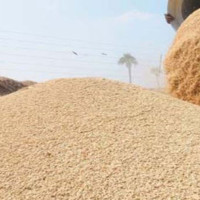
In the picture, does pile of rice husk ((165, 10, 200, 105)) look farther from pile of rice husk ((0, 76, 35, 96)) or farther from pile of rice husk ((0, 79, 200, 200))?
pile of rice husk ((0, 76, 35, 96))

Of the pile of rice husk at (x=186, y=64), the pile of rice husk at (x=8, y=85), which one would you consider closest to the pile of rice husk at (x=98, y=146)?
the pile of rice husk at (x=186, y=64)

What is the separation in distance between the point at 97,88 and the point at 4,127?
4.89ft

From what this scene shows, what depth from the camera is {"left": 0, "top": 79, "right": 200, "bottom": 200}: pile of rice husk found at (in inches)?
135

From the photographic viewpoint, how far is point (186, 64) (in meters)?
6.07

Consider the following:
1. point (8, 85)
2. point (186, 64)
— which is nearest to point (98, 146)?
point (186, 64)

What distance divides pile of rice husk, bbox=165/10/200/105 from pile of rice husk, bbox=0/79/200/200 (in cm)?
65

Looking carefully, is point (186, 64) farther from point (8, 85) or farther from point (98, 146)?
point (8, 85)

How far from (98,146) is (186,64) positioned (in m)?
2.52

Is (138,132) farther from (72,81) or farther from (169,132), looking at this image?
(72,81)

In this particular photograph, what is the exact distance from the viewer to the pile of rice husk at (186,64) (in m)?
5.96

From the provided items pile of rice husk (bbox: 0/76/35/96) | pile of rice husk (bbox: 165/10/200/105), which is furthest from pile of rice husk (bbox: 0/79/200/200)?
pile of rice husk (bbox: 0/76/35/96)

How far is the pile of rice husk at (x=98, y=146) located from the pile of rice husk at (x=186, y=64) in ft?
2.13

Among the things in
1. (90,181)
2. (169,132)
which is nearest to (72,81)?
(169,132)

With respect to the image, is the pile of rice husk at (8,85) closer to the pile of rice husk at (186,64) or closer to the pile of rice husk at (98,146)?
the pile of rice husk at (186,64)
